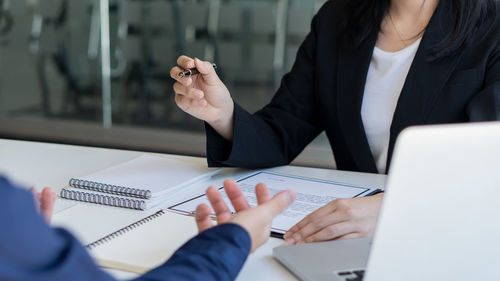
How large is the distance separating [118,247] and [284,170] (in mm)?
657

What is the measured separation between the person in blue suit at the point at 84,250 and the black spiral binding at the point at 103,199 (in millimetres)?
318

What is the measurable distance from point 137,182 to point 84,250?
77 cm

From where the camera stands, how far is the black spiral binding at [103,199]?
126 cm

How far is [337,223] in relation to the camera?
3.54ft

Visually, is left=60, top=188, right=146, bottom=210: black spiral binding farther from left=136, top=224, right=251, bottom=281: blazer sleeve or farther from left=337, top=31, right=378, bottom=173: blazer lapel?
left=337, top=31, right=378, bottom=173: blazer lapel

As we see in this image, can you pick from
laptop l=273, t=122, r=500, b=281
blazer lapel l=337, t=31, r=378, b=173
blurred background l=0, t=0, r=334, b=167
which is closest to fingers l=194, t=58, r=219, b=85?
blazer lapel l=337, t=31, r=378, b=173

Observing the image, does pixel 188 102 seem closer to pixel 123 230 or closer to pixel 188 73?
pixel 188 73

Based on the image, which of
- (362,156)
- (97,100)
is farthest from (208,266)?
(97,100)

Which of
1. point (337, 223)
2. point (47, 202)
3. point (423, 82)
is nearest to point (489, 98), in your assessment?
point (423, 82)

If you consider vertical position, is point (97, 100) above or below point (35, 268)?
below

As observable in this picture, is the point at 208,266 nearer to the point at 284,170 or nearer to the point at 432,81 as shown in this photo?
the point at 284,170

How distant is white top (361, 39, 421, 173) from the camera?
5.48ft

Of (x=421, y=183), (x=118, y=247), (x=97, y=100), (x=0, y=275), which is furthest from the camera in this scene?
(x=97, y=100)

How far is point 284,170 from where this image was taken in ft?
5.29
